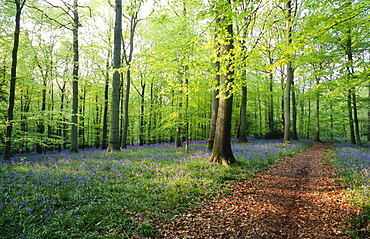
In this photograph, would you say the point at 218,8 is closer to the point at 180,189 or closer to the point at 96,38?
the point at 180,189

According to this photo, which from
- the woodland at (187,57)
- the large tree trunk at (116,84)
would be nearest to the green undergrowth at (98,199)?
the woodland at (187,57)

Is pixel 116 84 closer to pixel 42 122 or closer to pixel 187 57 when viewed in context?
pixel 42 122

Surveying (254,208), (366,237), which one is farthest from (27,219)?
(366,237)

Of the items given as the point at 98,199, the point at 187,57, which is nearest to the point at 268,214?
the point at 98,199

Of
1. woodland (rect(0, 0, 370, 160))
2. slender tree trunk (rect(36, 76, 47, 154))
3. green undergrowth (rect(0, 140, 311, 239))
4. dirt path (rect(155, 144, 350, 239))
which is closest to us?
green undergrowth (rect(0, 140, 311, 239))

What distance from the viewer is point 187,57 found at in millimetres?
A: 8852

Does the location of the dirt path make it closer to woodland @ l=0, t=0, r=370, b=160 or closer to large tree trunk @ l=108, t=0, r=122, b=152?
woodland @ l=0, t=0, r=370, b=160

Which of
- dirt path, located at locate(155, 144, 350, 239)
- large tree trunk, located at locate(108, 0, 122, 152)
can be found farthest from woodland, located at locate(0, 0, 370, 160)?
dirt path, located at locate(155, 144, 350, 239)

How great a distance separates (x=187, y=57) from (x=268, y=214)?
7.23 meters

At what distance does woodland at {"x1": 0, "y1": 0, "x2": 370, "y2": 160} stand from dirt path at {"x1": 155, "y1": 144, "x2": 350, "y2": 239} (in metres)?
3.02

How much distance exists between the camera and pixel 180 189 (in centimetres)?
557

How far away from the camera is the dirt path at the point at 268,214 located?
369 centimetres

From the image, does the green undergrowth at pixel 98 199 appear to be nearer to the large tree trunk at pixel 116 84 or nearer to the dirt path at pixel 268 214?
the dirt path at pixel 268 214

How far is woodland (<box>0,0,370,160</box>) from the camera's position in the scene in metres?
6.51
